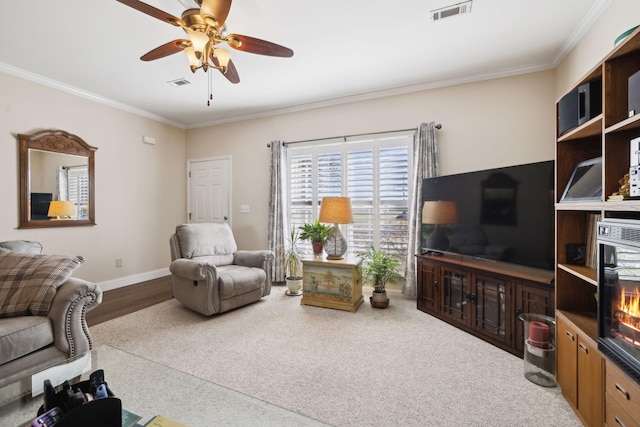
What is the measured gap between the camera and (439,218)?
3.16m

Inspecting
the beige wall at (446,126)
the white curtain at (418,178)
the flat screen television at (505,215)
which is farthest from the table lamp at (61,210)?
the flat screen television at (505,215)

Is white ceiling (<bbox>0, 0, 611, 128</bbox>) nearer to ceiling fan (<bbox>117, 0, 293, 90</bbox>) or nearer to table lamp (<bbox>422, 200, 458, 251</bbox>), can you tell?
ceiling fan (<bbox>117, 0, 293, 90</bbox>)

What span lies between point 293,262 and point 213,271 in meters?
1.28

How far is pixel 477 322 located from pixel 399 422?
1.45 meters

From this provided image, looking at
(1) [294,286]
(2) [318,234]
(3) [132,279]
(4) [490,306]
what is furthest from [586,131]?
(3) [132,279]

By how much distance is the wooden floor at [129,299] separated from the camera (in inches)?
126

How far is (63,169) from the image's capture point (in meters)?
3.74

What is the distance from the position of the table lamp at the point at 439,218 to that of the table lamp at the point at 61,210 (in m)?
4.48

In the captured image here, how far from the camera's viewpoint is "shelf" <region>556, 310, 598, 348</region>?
149cm

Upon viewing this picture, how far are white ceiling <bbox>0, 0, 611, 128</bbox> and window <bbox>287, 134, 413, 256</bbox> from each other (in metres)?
0.74

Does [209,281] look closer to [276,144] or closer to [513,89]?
[276,144]

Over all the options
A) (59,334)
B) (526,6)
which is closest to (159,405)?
(59,334)

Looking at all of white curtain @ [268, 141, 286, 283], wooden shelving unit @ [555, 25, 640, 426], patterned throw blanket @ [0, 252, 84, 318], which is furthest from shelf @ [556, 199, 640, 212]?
white curtain @ [268, 141, 286, 283]

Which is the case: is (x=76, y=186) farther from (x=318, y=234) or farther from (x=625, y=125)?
(x=625, y=125)
